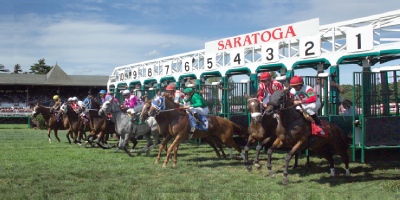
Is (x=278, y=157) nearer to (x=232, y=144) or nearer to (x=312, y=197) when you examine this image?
(x=232, y=144)

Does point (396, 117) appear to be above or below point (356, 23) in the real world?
below

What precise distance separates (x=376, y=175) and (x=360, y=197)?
2.22 metres

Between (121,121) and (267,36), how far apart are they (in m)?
4.58

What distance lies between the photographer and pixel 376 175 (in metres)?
8.04

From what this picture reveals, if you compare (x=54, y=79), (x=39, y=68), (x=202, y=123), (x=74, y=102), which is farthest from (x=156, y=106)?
(x=39, y=68)

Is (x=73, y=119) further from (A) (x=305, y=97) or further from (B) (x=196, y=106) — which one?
(A) (x=305, y=97)

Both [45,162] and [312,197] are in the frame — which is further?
[45,162]

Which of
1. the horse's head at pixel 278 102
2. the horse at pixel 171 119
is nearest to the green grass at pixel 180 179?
the horse at pixel 171 119

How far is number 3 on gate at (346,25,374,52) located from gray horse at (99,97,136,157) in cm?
556

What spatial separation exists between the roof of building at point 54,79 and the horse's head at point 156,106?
89.8ft

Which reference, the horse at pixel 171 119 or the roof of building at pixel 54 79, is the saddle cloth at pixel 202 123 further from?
the roof of building at pixel 54 79

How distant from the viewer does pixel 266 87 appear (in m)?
8.71

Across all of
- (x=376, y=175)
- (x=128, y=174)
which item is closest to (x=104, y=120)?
(x=128, y=174)

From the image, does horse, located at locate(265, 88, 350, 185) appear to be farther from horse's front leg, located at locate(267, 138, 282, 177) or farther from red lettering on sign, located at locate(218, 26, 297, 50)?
red lettering on sign, located at locate(218, 26, 297, 50)
